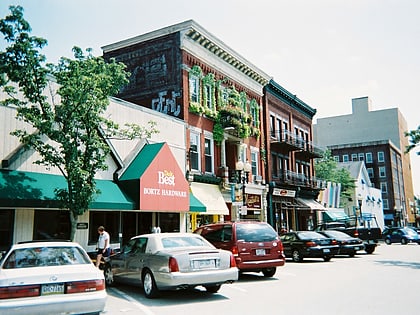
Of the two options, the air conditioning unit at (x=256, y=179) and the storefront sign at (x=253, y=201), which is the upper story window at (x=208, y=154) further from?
the air conditioning unit at (x=256, y=179)

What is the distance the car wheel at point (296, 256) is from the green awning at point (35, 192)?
318 inches

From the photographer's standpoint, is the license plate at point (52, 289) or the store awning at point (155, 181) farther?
the store awning at point (155, 181)

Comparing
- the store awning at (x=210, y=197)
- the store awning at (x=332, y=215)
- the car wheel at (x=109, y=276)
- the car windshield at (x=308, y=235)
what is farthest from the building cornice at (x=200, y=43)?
the store awning at (x=332, y=215)

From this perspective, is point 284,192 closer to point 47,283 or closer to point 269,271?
point 269,271

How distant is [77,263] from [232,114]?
1919 centimetres

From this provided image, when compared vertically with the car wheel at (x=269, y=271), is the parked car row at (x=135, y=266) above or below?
above

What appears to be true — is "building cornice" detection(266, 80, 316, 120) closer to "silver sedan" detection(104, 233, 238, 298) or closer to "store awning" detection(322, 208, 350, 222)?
"store awning" detection(322, 208, 350, 222)

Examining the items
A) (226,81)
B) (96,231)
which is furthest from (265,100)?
(96,231)

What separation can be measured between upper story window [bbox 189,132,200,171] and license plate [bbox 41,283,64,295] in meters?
16.6

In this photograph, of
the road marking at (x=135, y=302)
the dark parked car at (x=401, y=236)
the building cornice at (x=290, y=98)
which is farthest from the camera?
the dark parked car at (x=401, y=236)

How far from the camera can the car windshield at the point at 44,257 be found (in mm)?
7141

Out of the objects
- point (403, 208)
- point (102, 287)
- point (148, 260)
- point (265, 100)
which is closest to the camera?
point (102, 287)

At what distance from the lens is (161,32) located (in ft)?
78.4

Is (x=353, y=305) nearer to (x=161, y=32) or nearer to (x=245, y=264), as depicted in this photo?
(x=245, y=264)
